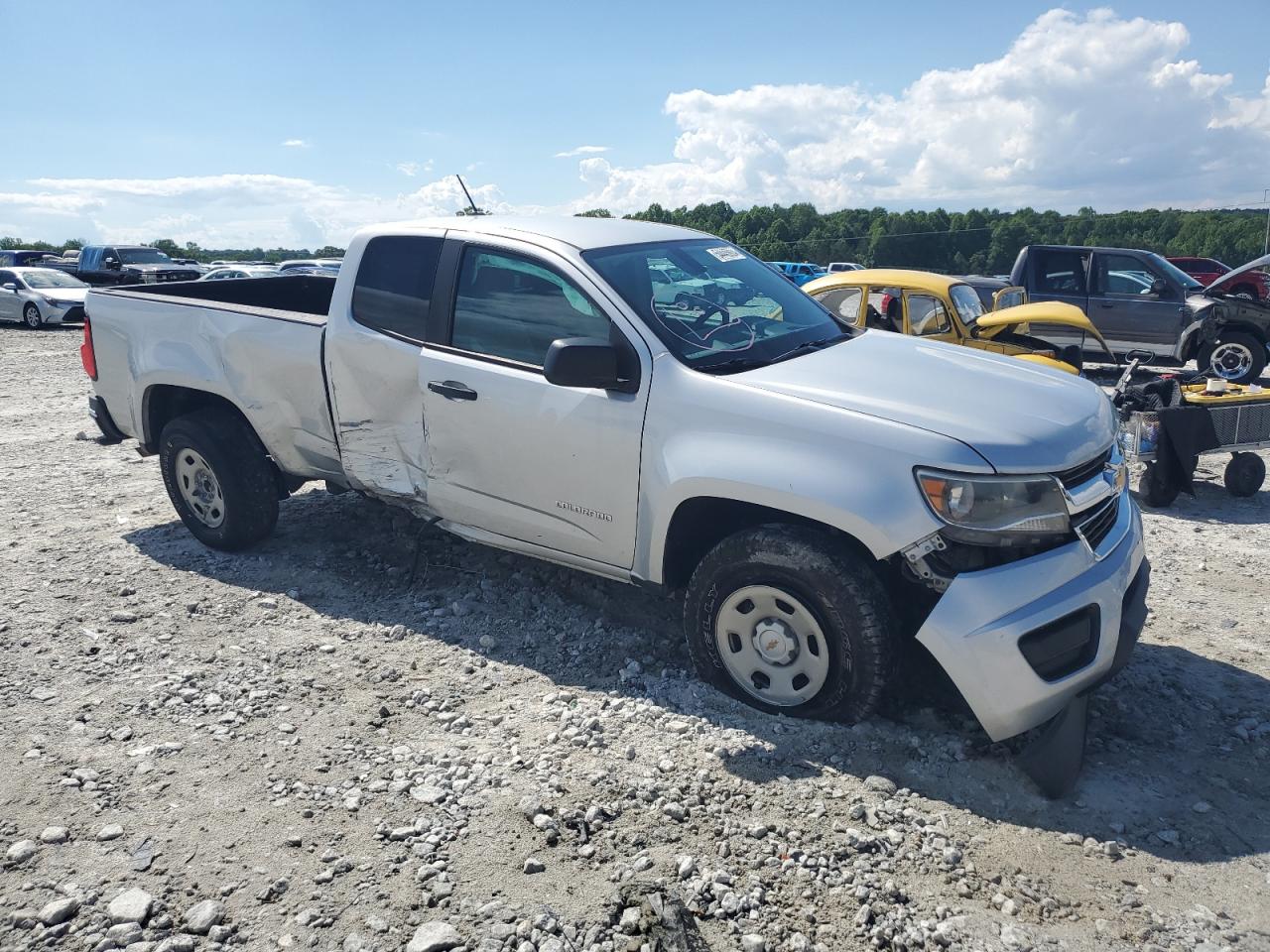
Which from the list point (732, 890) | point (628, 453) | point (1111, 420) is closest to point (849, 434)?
point (628, 453)

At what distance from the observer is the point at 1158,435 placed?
666 cm

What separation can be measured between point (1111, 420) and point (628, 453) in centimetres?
201

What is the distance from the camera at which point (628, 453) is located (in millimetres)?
3885

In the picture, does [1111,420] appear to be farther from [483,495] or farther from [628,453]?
[483,495]

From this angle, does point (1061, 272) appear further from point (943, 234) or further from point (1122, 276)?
point (943, 234)

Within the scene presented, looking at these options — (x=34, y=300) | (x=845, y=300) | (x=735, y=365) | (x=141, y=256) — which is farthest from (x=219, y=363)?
(x=141, y=256)

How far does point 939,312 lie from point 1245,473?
9.49 feet

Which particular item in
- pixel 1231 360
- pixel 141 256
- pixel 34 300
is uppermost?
pixel 141 256

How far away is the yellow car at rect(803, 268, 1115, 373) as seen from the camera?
8312 millimetres

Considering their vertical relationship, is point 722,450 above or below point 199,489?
above

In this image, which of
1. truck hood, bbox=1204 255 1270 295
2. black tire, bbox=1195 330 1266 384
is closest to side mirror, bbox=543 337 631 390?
truck hood, bbox=1204 255 1270 295

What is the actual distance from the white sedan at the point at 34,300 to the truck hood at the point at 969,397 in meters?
22.7

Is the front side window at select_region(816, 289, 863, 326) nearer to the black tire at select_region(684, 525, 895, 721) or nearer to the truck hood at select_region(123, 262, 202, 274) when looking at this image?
the black tire at select_region(684, 525, 895, 721)

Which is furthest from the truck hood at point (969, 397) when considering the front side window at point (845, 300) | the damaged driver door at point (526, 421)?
the front side window at point (845, 300)
